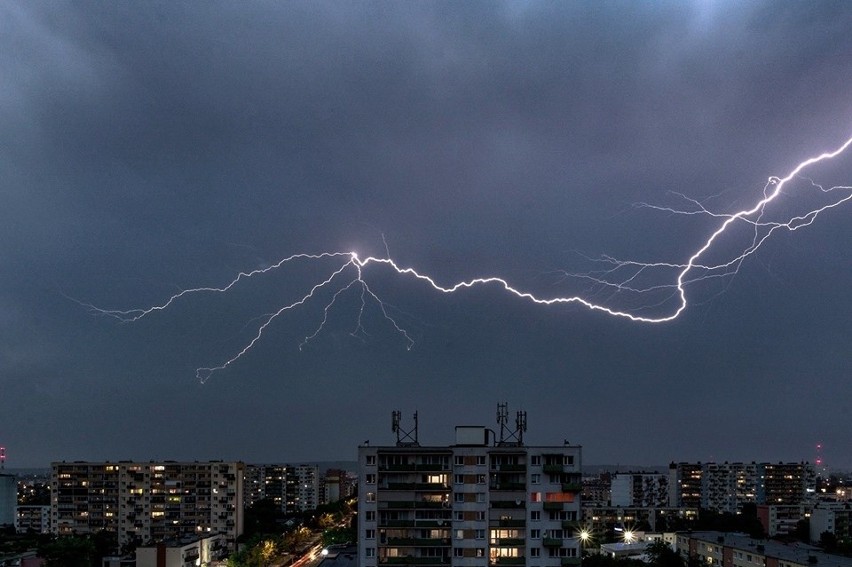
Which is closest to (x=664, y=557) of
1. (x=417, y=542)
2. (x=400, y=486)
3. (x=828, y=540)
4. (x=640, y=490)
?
(x=417, y=542)

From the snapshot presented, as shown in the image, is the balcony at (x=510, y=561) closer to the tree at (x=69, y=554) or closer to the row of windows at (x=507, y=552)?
the row of windows at (x=507, y=552)

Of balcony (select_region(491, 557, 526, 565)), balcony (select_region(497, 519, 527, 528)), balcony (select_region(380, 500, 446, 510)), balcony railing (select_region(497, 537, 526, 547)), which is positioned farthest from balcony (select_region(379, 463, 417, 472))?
balcony (select_region(491, 557, 526, 565))

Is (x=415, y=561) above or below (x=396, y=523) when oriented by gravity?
below

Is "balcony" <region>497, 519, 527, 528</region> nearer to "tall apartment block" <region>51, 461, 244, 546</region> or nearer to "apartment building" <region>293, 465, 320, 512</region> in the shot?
"tall apartment block" <region>51, 461, 244, 546</region>

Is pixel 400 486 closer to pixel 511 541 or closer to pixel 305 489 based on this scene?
pixel 511 541

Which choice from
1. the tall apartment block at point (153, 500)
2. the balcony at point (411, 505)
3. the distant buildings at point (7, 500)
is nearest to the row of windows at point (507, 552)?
the balcony at point (411, 505)

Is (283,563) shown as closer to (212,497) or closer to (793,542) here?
(212,497)

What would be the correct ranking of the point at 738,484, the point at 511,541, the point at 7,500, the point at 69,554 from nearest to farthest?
the point at 511,541
the point at 69,554
the point at 7,500
the point at 738,484

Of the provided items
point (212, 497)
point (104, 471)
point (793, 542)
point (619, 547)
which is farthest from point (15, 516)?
point (793, 542)
